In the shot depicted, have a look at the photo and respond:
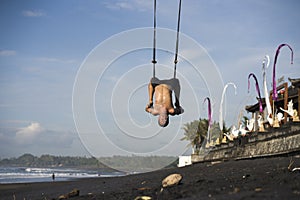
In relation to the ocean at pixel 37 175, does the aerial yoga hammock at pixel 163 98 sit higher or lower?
higher

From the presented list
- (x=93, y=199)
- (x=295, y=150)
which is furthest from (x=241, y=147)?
(x=93, y=199)

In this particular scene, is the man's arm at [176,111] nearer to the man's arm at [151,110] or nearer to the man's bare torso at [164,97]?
the man's bare torso at [164,97]

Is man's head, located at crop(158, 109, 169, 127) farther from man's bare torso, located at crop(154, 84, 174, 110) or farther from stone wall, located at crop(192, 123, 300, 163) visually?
stone wall, located at crop(192, 123, 300, 163)

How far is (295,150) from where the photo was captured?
14.3 meters

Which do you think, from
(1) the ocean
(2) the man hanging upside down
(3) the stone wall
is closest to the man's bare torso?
(2) the man hanging upside down

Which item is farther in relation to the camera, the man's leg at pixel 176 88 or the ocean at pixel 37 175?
the ocean at pixel 37 175

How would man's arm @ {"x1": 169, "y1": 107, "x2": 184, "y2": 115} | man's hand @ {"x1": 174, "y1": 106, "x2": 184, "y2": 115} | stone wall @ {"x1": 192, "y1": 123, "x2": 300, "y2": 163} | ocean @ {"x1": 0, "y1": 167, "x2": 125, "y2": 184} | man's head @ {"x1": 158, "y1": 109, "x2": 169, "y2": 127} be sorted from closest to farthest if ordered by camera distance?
man's head @ {"x1": 158, "y1": 109, "x2": 169, "y2": 127} < man's arm @ {"x1": 169, "y1": 107, "x2": 184, "y2": 115} < man's hand @ {"x1": 174, "y1": 106, "x2": 184, "y2": 115} < stone wall @ {"x1": 192, "y1": 123, "x2": 300, "y2": 163} < ocean @ {"x1": 0, "y1": 167, "x2": 125, "y2": 184}

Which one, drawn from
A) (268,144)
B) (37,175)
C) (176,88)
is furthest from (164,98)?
(37,175)

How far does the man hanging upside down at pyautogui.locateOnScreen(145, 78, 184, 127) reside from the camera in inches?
263

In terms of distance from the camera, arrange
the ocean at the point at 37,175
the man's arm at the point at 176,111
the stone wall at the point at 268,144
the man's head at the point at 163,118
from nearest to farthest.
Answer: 1. the man's head at the point at 163,118
2. the man's arm at the point at 176,111
3. the stone wall at the point at 268,144
4. the ocean at the point at 37,175

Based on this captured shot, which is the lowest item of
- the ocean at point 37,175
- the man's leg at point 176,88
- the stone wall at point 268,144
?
the ocean at point 37,175

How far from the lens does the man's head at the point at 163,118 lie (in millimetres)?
6605

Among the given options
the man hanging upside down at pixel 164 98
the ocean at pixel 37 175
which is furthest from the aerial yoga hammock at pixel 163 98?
the ocean at pixel 37 175

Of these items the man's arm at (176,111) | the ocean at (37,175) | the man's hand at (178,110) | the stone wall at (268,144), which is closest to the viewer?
the man's arm at (176,111)
